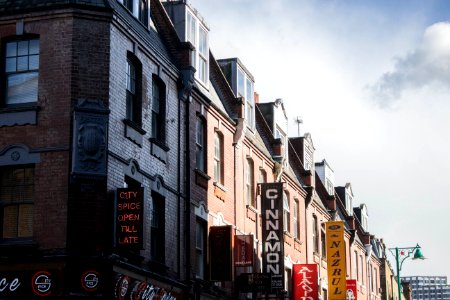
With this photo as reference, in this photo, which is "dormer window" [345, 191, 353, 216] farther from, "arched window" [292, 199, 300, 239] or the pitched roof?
the pitched roof

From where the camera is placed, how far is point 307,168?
156 feet

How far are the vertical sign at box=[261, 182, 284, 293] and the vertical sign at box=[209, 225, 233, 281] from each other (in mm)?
4941

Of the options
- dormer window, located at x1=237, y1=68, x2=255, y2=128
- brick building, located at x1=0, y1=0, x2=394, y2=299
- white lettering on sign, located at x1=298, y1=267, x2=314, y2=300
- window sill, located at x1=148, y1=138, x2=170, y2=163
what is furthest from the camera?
white lettering on sign, located at x1=298, y1=267, x2=314, y2=300

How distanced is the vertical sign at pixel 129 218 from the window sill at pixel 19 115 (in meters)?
2.99

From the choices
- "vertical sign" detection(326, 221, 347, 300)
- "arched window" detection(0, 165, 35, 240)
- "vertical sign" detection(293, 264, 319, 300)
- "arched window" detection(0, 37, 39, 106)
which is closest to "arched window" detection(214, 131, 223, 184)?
"vertical sign" detection(293, 264, 319, 300)

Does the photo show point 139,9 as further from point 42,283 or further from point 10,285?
point 10,285

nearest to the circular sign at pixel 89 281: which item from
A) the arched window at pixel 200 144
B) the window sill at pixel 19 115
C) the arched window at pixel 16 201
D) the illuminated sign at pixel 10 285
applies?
the illuminated sign at pixel 10 285

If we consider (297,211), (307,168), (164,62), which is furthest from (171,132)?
(307,168)

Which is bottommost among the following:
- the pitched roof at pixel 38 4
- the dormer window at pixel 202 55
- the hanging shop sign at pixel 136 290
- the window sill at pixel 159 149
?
the hanging shop sign at pixel 136 290

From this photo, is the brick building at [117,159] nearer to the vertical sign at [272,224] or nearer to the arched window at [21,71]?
the arched window at [21,71]

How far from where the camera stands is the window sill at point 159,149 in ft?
88.0

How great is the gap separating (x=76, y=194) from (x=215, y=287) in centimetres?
950

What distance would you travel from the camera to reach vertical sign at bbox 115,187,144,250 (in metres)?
23.1

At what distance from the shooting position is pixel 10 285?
22.6m
